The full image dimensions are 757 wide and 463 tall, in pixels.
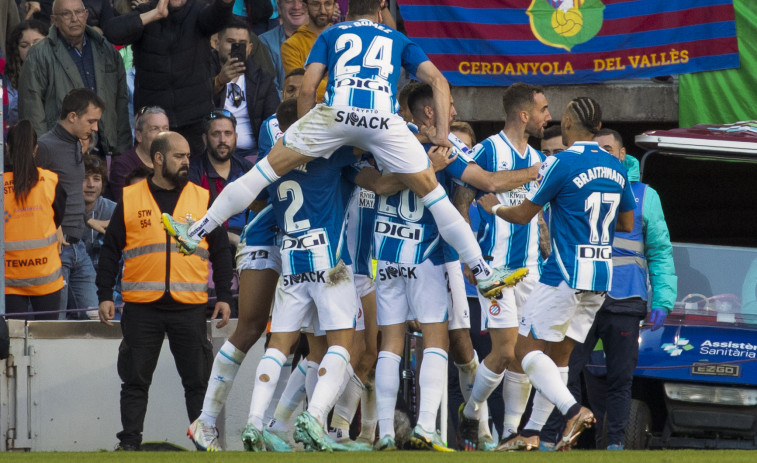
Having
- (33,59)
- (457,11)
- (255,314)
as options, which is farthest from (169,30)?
(255,314)

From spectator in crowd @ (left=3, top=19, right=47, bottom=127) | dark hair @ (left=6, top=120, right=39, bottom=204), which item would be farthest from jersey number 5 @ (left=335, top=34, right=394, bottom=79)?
spectator in crowd @ (left=3, top=19, right=47, bottom=127)

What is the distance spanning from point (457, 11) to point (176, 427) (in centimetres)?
624

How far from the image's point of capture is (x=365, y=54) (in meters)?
7.34

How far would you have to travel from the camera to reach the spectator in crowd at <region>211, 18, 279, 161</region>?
1255cm

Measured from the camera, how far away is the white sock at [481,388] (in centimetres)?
805

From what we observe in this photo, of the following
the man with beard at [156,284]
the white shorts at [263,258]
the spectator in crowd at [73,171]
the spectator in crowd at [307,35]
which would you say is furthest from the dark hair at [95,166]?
the white shorts at [263,258]

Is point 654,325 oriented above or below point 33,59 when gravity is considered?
below

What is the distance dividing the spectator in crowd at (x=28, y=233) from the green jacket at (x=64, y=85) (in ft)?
6.52

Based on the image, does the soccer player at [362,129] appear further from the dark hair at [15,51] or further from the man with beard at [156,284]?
the dark hair at [15,51]

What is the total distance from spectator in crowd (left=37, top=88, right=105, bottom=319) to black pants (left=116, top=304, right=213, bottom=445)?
Answer: 188 cm

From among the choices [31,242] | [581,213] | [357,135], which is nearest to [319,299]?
[357,135]

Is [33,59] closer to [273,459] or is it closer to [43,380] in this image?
[43,380]

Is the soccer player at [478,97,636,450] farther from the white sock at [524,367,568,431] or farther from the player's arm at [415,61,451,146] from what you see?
the player's arm at [415,61,451,146]

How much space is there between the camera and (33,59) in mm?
11938
